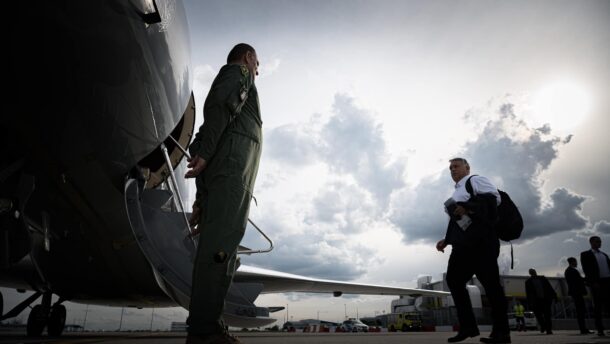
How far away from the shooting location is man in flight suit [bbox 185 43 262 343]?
2.09 meters

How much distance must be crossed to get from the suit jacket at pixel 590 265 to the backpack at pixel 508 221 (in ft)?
12.6

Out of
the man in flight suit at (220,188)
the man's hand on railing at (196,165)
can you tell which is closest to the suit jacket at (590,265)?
the man in flight suit at (220,188)

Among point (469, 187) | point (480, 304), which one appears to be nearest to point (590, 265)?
point (469, 187)

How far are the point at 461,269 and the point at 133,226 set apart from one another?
126 inches

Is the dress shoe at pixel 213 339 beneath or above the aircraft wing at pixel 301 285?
beneath

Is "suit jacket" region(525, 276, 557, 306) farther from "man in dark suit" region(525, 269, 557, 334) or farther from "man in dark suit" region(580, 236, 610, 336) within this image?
"man in dark suit" region(580, 236, 610, 336)

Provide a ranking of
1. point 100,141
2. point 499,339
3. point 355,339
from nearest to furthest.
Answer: point 499,339, point 100,141, point 355,339

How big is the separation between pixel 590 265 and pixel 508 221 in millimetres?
3989

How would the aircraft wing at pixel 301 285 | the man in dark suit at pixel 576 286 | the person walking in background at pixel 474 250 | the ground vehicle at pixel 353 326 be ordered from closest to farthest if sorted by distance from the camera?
the person walking in background at pixel 474 250
the man in dark suit at pixel 576 286
the aircraft wing at pixel 301 285
the ground vehicle at pixel 353 326

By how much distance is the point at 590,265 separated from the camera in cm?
670

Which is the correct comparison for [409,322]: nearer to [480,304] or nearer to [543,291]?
[480,304]

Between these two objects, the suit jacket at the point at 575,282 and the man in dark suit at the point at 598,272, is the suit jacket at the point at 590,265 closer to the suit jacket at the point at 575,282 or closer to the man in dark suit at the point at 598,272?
the man in dark suit at the point at 598,272

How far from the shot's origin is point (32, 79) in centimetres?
301

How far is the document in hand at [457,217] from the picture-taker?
12.4 ft
